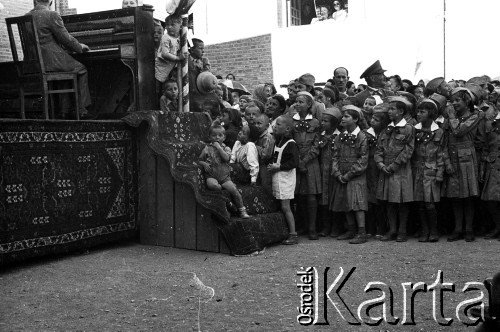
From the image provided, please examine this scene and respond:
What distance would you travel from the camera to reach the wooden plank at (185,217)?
25.4 feet

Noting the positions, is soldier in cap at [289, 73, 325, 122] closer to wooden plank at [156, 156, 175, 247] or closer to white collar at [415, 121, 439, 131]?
white collar at [415, 121, 439, 131]

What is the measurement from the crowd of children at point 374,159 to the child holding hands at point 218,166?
0.5 inches

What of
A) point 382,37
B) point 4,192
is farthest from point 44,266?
point 382,37

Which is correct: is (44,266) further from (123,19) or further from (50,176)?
(123,19)

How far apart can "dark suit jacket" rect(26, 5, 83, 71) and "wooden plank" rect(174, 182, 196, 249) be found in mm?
1887

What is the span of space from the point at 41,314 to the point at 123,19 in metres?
4.41

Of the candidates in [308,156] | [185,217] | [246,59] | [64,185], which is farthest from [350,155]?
[246,59]

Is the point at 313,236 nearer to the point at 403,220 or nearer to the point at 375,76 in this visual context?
the point at 403,220

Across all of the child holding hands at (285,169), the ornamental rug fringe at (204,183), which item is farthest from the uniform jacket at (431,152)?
the ornamental rug fringe at (204,183)

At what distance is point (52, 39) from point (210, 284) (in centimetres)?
364

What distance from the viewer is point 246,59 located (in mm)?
16656

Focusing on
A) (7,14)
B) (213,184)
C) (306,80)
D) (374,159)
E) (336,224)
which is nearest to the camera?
(213,184)

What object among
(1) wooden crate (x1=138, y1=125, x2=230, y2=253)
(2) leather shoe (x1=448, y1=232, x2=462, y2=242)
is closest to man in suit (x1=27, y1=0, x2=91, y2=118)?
(1) wooden crate (x1=138, y1=125, x2=230, y2=253)

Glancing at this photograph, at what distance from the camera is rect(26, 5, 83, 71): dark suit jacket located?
7938mm
